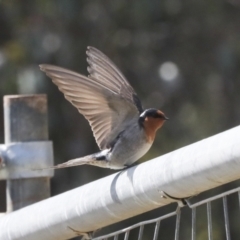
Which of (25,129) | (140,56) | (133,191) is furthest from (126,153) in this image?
(140,56)

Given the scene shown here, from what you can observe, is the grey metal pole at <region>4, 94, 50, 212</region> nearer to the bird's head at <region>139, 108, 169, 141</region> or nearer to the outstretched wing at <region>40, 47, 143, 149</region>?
the outstretched wing at <region>40, 47, 143, 149</region>

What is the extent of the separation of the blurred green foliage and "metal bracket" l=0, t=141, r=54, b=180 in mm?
4326

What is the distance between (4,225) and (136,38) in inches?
224

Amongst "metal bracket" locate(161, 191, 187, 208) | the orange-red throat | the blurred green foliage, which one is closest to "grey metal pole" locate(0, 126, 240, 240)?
"metal bracket" locate(161, 191, 187, 208)

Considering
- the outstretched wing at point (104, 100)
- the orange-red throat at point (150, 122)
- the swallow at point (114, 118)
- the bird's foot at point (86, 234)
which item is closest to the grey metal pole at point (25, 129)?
the outstretched wing at point (104, 100)

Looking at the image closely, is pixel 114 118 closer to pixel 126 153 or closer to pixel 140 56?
pixel 126 153

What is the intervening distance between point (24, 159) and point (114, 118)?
910 mm

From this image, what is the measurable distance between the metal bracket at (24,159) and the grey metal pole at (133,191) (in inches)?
14.4

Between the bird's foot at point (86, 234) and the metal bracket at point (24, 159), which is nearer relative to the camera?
the bird's foot at point (86, 234)

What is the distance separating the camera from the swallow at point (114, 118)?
133 inches

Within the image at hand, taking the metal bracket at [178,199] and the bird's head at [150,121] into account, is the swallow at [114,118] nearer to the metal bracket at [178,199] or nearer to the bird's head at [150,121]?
the bird's head at [150,121]

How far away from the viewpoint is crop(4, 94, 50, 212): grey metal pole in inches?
107

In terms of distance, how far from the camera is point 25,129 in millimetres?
2738

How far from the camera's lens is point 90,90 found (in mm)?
3207
